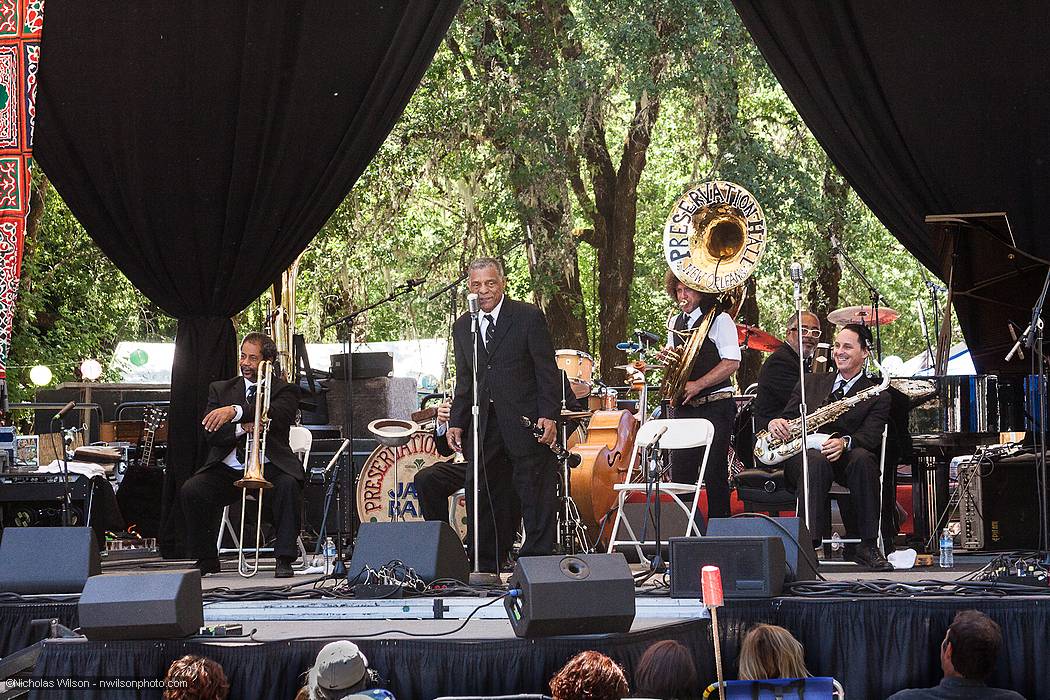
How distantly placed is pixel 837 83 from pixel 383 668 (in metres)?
5.07

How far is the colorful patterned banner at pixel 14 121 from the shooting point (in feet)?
26.5

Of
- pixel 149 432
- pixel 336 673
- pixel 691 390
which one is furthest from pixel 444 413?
pixel 149 432

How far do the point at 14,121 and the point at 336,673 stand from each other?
5.36 m

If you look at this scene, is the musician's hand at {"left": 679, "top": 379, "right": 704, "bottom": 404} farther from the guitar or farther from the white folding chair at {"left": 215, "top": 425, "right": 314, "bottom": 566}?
the guitar

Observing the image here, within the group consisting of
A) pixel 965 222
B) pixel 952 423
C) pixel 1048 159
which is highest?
pixel 1048 159

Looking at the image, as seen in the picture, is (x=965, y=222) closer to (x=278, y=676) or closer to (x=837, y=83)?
(x=837, y=83)

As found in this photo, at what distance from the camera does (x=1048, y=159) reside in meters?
7.91

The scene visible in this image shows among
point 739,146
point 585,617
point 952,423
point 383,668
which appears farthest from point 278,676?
point 739,146

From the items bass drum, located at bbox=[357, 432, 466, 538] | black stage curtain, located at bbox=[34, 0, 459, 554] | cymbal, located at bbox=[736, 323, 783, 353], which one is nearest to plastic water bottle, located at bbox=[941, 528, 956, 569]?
cymbal, located at bbox=[736, 323, 783, 353]

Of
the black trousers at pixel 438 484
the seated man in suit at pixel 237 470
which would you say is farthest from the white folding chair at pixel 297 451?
the black trousers at pixel 438 484

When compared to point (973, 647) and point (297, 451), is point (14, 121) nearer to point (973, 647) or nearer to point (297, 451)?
point (297, 451)

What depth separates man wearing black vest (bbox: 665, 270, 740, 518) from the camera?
24.4 ft

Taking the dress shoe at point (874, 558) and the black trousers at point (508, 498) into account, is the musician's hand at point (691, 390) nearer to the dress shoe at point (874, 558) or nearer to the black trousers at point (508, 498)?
the black trousers at point (508, 498)

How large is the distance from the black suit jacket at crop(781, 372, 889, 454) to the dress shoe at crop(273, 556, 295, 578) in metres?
2.95
